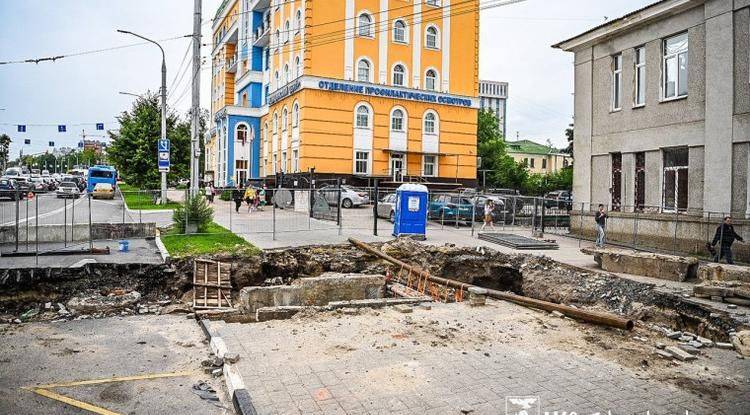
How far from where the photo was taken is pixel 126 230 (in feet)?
56.1

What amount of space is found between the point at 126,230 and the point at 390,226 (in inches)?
385

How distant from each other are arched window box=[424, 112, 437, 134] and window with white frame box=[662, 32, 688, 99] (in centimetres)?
2000

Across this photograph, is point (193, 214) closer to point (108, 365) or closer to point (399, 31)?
point (108, 365)

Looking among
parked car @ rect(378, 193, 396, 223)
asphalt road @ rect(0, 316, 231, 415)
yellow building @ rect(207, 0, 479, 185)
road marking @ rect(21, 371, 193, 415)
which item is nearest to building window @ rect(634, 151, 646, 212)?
parked car @ rect(378, 193, 396, 223)

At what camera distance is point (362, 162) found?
3588 cm

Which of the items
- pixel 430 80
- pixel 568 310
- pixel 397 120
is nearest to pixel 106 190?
pixel 397 120

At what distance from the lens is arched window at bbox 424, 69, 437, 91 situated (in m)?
37.4

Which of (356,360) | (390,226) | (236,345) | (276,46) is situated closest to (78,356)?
(236,345)

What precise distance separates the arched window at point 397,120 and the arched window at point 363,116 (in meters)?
1.85

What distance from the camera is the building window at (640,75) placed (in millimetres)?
19234

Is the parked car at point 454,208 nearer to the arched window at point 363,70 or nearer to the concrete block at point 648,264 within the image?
the concrete block at point 648,264

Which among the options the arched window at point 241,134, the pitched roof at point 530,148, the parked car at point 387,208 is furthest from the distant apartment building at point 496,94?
the parked car at point 387,208

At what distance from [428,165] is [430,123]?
296cm

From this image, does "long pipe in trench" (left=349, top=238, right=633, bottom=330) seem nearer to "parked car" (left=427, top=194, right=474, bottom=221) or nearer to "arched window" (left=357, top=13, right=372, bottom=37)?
"parked car" (left=427, top=194, right=474, bottom=221)
